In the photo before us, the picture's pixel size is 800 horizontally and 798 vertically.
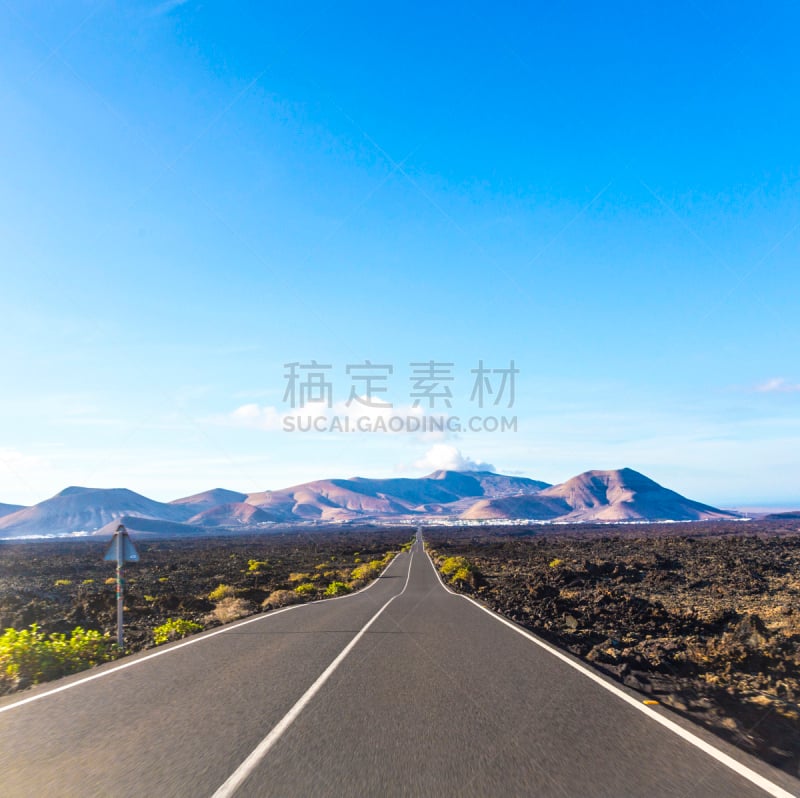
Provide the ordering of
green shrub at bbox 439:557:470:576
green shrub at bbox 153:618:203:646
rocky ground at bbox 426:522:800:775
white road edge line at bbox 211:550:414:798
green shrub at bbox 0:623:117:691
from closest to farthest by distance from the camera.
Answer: white road edge line at bbox 211:550:414:798, rocky ground at bbox 426:522:800:775, green shrub at bbox 0:623:117:691, green shrub at bbox 153:618:203:646, green shrub at bbox 439:557:470:576

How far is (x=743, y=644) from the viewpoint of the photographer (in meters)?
13.6

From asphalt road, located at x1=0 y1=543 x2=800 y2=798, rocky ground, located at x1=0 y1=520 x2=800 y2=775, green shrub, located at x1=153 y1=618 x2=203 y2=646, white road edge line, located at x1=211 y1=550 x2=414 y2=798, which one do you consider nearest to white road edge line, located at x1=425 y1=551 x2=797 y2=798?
asphalt road, located at x1=0 y1=543 x2=800 y2=798

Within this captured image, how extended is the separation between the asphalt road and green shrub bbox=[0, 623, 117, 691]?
1.20 meters

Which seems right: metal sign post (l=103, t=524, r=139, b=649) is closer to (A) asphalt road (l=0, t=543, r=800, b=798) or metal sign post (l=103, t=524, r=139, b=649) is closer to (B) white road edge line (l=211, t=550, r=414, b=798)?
(A) asphalt road (l=0, t=543, r=800, b=798)

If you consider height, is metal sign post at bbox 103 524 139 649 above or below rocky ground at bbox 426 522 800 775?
above

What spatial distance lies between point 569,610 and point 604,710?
15.2 m

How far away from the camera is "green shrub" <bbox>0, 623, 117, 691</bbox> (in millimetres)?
10219

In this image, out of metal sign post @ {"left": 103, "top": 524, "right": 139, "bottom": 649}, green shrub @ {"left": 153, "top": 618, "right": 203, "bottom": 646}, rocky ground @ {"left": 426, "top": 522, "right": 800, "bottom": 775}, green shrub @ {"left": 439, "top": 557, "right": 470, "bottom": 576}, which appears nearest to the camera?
rocky ground @ {"left": 426, "top": 522, "right": 800, "bottom": 775}

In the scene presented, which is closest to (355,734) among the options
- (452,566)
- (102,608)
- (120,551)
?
(120,551)

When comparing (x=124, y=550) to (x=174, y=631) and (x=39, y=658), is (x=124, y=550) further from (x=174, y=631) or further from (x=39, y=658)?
(x=174, y=631)

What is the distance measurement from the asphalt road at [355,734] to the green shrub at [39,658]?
120 centimetres

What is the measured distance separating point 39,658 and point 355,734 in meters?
7.42

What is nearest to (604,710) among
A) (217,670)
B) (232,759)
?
(232,759)

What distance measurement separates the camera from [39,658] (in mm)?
10938
